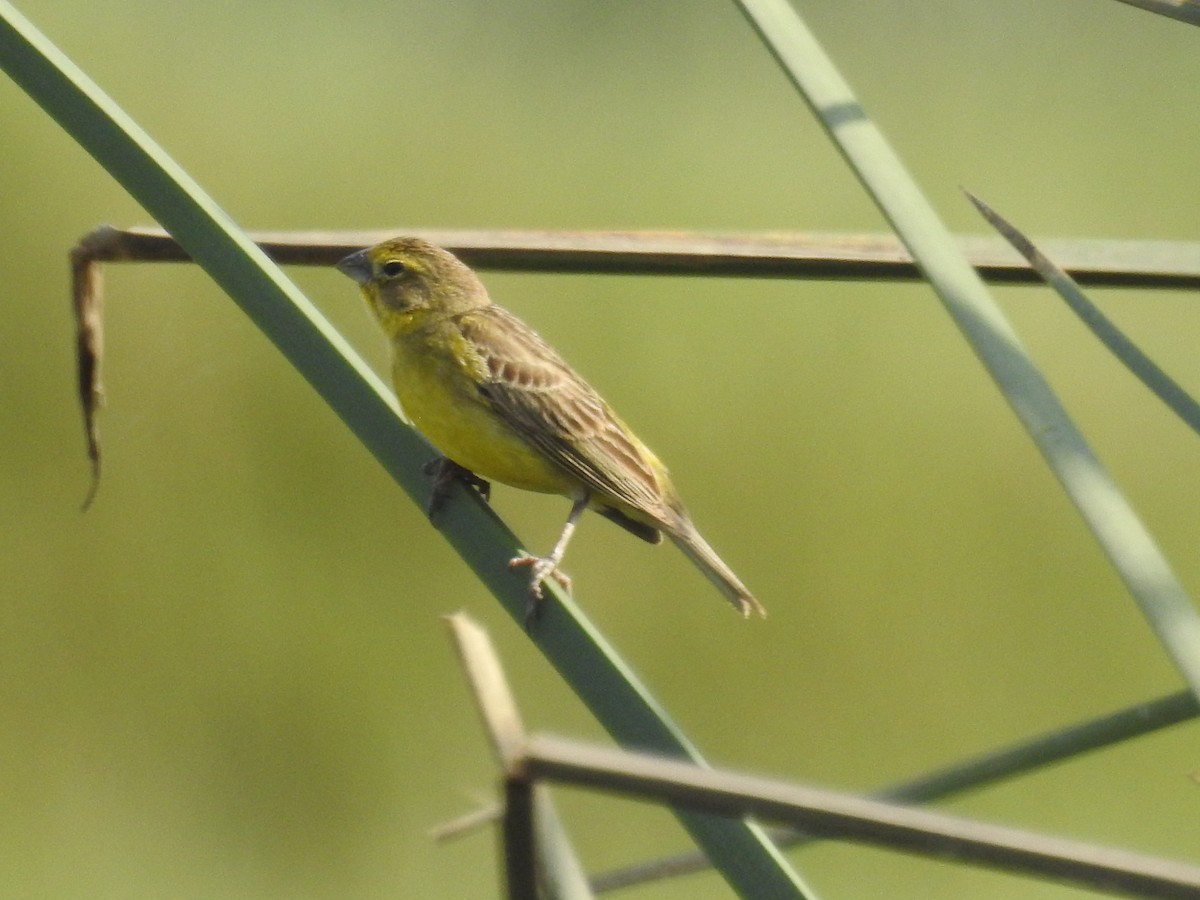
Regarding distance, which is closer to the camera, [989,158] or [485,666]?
[485,666]

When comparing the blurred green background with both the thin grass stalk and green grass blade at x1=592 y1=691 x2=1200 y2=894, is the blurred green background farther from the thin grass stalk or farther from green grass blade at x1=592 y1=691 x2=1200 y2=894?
the thin grass stalk

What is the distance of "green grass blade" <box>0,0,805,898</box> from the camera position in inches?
53.4

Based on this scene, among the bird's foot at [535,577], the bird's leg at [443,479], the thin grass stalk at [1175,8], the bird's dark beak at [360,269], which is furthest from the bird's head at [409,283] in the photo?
the thin grass stalk at [1175,8]

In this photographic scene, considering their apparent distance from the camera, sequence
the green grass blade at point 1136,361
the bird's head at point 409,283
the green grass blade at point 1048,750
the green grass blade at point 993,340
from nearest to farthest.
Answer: the green grass blade at point 993,340 < the green grass blade at point 1136,361 < the green grass blade at point 1048,750 < the bird's head at point 409,283

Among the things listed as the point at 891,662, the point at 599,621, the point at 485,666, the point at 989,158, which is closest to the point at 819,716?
the point at 891,662

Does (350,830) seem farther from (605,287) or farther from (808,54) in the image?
(808,54)

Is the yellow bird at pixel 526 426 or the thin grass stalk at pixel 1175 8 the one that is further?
the yellow bird at pixel 526 426

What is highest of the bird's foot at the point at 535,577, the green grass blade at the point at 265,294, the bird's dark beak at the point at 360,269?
the bird's dark beak at the point at 360,269

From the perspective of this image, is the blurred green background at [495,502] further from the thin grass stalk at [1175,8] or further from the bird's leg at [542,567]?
the thin grass stalk at [1175,8]

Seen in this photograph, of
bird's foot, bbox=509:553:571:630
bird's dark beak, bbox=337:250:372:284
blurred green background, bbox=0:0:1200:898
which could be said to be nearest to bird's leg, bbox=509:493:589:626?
bird's foot, bbox=509:553:571:630

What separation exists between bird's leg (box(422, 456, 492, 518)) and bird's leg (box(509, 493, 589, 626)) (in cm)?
13

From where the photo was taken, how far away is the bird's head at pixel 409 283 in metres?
2.71

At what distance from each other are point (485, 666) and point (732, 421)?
13.8 feet

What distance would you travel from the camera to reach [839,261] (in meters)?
1.63
